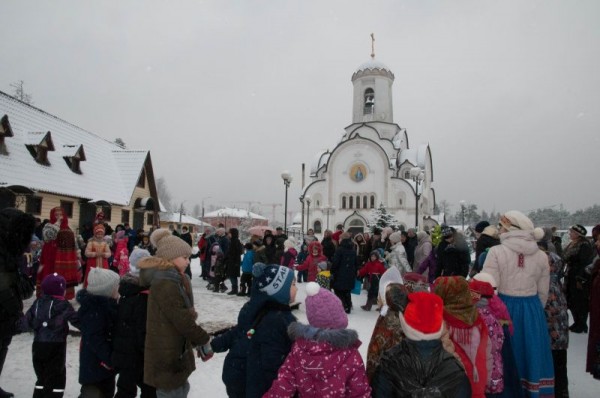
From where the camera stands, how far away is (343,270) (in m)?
9.20

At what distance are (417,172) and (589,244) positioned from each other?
36.6 feet

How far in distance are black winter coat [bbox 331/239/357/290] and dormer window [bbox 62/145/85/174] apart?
16.3m

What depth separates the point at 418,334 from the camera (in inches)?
97.9

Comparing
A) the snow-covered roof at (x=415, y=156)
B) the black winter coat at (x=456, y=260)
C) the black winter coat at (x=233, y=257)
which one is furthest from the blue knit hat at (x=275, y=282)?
the snow-covered roof at (x=415, y=156)

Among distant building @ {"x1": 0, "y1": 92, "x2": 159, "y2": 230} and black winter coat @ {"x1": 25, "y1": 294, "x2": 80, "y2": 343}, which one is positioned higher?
distant building @ {"x1": 0, "y1": 92, "x2": 159, "y2": 230}

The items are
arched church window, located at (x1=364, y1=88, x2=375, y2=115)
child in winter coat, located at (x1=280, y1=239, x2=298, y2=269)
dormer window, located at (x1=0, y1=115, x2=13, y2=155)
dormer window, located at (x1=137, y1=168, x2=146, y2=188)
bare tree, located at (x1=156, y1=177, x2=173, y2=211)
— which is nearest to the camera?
child in winter coat, located at (x1=280, y1=239, x2=298, y2=269)

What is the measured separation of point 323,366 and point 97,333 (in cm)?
229

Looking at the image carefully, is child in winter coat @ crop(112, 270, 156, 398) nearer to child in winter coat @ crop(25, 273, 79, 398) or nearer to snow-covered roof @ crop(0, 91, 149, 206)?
child in winter coat @ crop(25, 273, 79, 398)

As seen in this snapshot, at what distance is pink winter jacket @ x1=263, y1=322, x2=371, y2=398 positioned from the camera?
262 centimetres

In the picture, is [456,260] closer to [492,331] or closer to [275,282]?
[492,331]

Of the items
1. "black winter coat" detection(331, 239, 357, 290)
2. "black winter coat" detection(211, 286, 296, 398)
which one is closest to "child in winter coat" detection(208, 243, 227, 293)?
"black winter coat" detection(331, 239, 357, 290)

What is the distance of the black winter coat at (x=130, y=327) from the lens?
362 centimetres

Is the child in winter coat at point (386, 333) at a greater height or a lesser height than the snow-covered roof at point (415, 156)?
lesser

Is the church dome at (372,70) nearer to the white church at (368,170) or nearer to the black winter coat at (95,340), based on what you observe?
the white church at (368,170)
